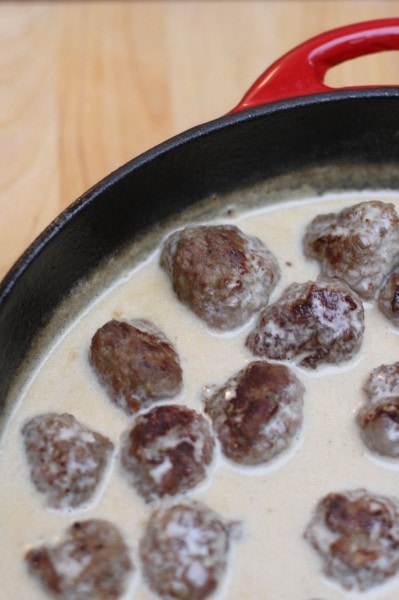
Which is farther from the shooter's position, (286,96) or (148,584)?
(286,96)

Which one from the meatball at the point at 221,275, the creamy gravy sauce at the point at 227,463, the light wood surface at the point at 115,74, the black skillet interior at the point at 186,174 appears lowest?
the creamy gravy sauce at the point at 227,463

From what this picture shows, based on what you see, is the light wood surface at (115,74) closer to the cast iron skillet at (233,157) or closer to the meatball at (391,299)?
the cast iron skillet at (233,157)

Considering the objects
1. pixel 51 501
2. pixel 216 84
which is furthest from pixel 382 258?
pixel 216 84

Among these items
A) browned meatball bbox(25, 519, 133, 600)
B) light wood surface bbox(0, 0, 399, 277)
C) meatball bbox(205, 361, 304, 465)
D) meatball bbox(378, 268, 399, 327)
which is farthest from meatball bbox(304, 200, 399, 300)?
light wood surface bbox(0, 0, 399, 277)

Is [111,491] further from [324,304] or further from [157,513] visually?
[324,304]

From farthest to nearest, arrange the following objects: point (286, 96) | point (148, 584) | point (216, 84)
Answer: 1. point (216, 84)
2. point (286, 96)
3. point (148, 584)

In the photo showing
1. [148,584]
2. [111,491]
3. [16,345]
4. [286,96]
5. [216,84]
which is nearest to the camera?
[148,584]

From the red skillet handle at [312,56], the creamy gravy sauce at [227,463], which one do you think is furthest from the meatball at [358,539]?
the red skillet handle at [312,56]
